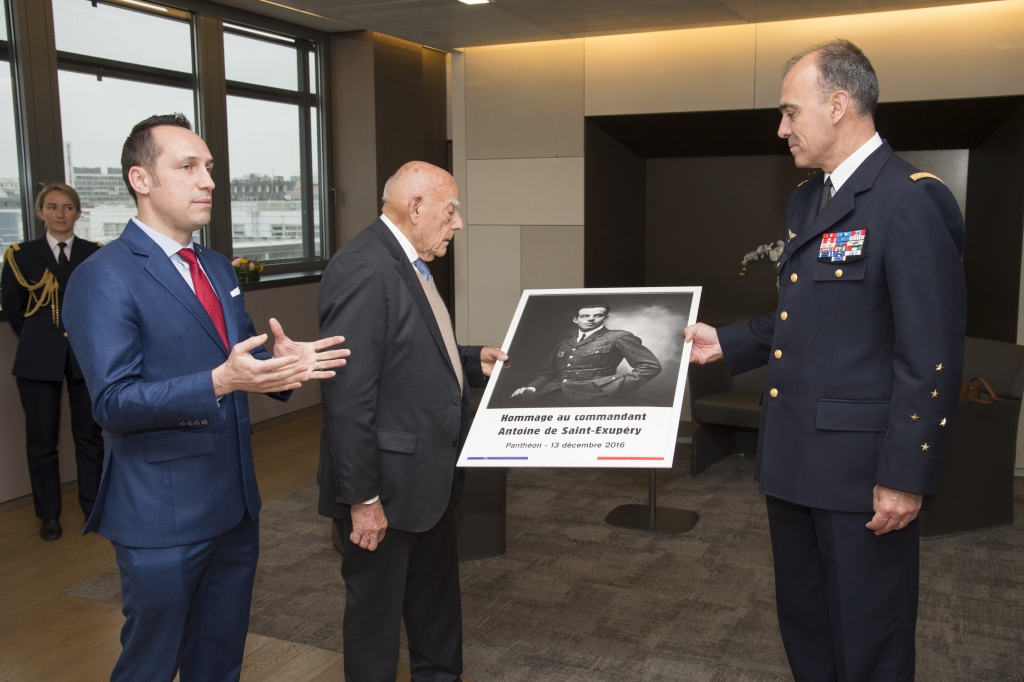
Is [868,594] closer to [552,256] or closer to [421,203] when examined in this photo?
[421,203]

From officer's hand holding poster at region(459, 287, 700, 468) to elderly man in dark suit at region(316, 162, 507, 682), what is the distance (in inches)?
6.4

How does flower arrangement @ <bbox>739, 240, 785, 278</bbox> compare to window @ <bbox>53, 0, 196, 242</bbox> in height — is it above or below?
below

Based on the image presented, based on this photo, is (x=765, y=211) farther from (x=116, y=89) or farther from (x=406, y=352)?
(x=406, y=352)

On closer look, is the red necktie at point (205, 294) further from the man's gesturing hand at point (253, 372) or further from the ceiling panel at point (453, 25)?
the ceiling panel at point (453, 25)

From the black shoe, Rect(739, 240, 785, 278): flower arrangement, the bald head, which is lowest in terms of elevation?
the black shoe

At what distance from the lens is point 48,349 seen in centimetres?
435

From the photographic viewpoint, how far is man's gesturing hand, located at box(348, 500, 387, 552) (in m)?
2.26

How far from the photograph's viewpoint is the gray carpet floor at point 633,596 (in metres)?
3.04

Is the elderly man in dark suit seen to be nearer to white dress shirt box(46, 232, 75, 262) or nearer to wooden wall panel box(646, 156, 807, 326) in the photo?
white dress shirt box(46, 232, 75, 262)

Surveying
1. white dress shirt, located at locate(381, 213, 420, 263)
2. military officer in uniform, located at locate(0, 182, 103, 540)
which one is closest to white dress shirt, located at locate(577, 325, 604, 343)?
white dress shirt, located at locate(381, 213, 420, 263)

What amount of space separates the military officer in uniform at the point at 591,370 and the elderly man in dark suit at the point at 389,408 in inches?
9.6

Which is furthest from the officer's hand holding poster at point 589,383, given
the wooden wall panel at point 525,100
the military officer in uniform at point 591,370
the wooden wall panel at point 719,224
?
the wooden wall panel at point 719,224

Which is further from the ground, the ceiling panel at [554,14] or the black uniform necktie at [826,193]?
the ceiling panel at [554,14]

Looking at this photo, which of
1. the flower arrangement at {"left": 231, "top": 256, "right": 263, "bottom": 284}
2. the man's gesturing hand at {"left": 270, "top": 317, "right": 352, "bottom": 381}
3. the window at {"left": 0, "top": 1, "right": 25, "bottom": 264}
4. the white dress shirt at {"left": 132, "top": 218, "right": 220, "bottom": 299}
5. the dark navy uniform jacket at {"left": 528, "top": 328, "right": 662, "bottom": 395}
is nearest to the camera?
the man's gesturing hand at {"left": 270, "top": 317, "right": 352, "bottom": 381}
